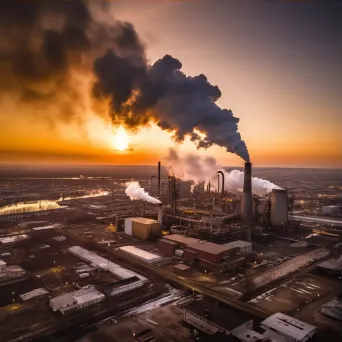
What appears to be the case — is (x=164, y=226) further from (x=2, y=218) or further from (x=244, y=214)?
(x=2, y=218)

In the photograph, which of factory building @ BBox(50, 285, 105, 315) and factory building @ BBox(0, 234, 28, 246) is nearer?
factory building @ BBox(50, 285, 105, 315)

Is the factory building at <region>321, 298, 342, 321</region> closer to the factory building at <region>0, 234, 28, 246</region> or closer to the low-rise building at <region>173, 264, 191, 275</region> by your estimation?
the low-rise building at <region>173, 264, 191, 275</region>

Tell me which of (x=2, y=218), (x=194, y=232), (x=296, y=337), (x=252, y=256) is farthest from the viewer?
(x=2, y=218)

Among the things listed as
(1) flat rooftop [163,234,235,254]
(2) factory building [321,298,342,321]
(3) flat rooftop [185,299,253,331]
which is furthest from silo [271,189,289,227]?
(3) flat rooftop [185,299,253,331]

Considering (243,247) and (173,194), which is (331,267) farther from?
(173,194)

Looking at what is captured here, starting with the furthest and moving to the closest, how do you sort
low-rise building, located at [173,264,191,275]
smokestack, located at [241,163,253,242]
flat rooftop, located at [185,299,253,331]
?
smokestack, located at [241,163,253,242] < low-rise building, located at [173,264,191,275] < flat rooftop, located at [185,299,253,331]

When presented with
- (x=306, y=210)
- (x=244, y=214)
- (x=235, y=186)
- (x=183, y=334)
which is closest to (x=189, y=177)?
(x=235, y=186)
